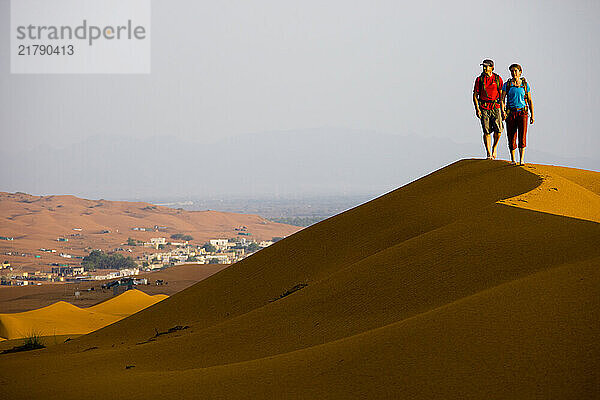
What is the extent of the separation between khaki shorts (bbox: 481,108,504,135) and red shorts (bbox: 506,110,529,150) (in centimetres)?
20

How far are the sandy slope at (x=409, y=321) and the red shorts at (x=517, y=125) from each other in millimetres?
845

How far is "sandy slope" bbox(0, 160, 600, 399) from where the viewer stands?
5.42 meters

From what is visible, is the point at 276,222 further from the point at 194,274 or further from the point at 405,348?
the point at 405,348

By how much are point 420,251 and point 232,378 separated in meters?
4.68

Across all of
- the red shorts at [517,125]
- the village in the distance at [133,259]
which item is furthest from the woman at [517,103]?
the village in the distance at [133,259]

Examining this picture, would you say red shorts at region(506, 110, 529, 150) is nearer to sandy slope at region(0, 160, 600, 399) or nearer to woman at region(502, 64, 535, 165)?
woman at region(502, 64, 535, 165)

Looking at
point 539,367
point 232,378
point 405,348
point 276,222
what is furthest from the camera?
point 276,222

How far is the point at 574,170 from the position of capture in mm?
19531

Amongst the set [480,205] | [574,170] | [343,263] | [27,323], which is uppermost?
[574,170]

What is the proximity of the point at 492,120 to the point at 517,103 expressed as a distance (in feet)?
2.45

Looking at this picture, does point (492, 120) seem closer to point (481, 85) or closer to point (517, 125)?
point (517, 125)

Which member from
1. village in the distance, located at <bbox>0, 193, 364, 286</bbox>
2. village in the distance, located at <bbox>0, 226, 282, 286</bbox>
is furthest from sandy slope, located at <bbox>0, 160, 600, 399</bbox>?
village in the distance, located at <bbox>0, 226, 282, 286</bbox>

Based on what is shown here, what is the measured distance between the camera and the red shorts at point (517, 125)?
13.9 m

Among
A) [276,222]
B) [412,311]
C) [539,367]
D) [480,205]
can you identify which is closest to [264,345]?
[412,311]
